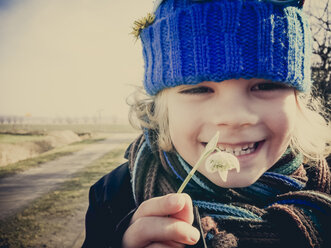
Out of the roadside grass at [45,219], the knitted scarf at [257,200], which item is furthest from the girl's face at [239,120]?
the roadside grass at [45,219]

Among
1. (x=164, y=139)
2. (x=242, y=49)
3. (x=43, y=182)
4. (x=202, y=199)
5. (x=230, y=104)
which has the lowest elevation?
(x=43, y=182)

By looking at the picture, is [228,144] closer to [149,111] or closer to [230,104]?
[230,104]

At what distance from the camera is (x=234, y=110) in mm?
1004

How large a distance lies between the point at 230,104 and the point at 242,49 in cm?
30

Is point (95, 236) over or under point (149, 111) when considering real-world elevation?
under

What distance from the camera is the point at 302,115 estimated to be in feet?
5.00

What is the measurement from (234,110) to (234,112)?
10 mm

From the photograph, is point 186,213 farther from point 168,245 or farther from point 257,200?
point 257,200

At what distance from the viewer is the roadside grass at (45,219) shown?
3.11 meters

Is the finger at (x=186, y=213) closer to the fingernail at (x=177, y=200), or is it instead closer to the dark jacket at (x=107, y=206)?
the fingernail at (x=177, y=200)

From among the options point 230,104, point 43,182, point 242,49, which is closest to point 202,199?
point 230,104

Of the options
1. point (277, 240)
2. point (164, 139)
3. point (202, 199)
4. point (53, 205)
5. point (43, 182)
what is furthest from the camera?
point (43, 182)

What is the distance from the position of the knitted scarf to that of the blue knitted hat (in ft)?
2.22

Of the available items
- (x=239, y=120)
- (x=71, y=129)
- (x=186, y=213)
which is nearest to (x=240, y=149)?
(x=239, y=120)
